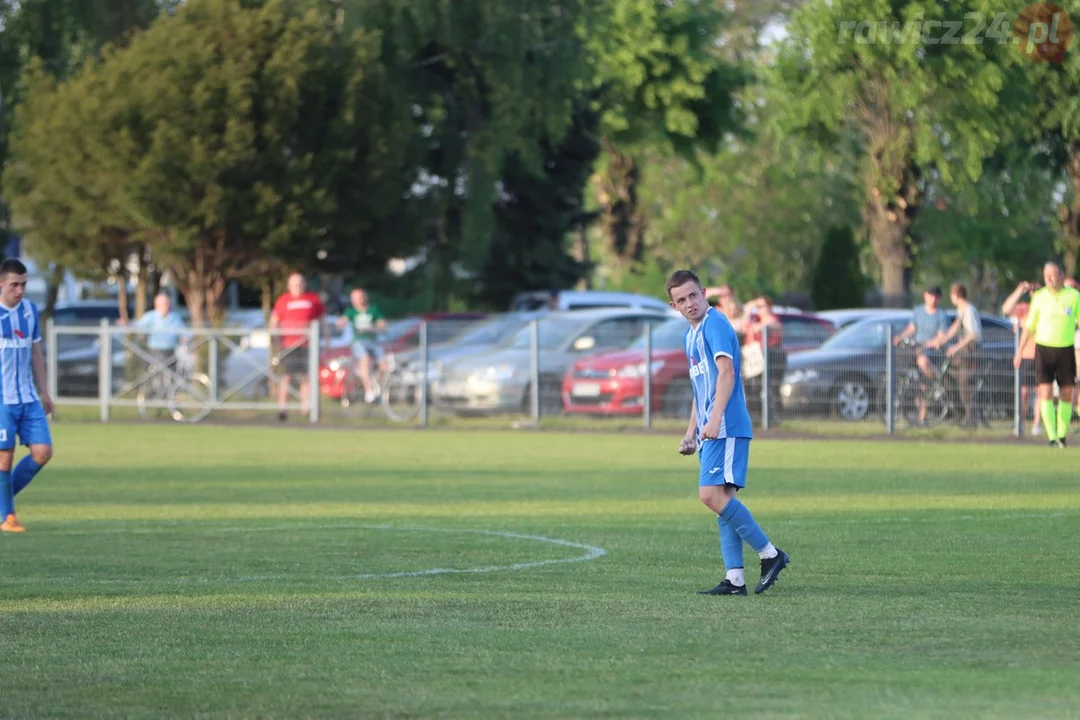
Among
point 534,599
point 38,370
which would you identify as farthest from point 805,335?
point 534,599

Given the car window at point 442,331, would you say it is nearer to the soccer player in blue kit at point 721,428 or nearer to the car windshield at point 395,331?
the car windshield at point 395,331

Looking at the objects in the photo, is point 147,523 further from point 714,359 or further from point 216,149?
point 216,149

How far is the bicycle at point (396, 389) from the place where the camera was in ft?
101

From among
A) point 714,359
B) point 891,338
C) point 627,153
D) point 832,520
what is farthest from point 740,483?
point 627,153

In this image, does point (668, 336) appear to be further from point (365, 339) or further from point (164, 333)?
point (164, 333)

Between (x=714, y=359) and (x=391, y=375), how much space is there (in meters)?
21.2

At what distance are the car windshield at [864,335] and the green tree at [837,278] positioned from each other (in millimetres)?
31400

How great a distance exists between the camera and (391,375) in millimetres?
30875

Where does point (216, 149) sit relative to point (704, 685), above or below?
above

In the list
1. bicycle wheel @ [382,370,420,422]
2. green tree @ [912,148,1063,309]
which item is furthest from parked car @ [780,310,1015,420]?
green tree @ [912,148,1063,309]

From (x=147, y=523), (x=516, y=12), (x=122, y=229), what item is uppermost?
(x=516, y=12)

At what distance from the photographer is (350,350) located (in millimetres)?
31047

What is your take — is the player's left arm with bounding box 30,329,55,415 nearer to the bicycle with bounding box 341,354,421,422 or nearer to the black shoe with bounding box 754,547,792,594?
the black shoe with bounding box 754,547,792,594

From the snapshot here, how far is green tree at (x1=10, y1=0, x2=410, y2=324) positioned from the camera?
115 feet
